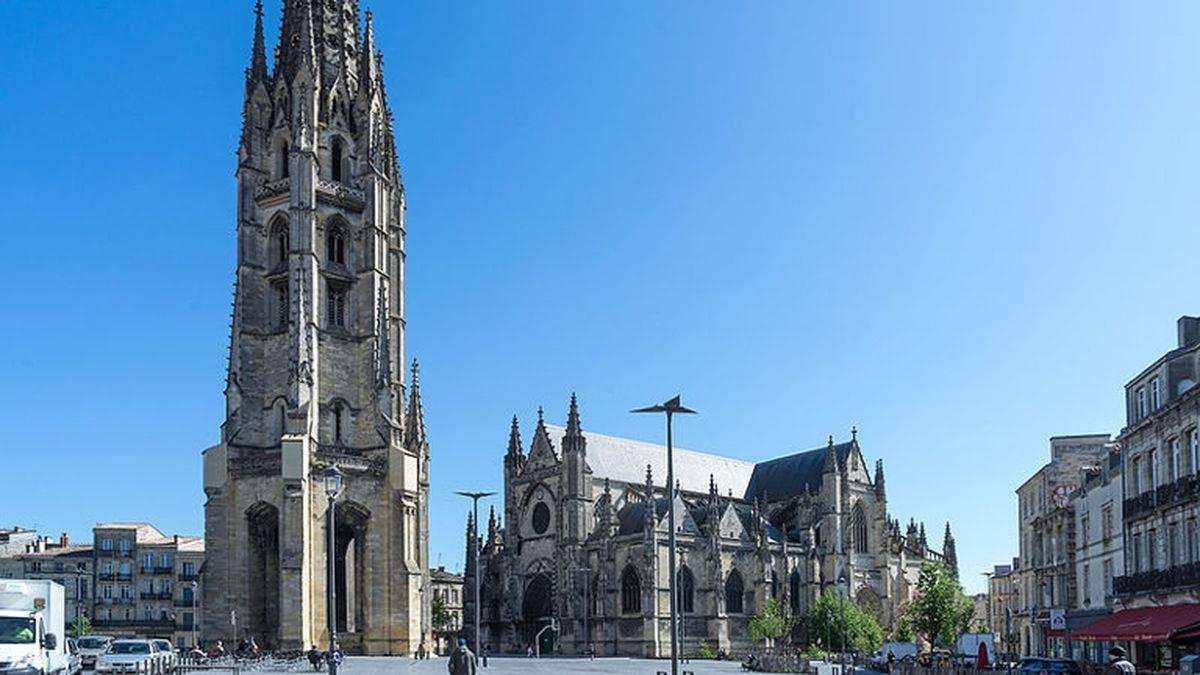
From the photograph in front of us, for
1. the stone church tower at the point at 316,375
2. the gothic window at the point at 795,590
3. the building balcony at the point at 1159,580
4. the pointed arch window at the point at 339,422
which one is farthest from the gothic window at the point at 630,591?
the building balcony at the point at 1159,580

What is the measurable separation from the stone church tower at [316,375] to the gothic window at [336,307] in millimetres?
73

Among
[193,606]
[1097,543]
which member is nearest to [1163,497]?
[1097,543]

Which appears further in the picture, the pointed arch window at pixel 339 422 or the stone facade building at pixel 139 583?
the stone facade building at pixel 139 583

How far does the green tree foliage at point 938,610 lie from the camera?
231ft

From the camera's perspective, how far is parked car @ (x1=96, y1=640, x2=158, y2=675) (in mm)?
29531

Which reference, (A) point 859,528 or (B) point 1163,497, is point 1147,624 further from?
(A) point 859,528

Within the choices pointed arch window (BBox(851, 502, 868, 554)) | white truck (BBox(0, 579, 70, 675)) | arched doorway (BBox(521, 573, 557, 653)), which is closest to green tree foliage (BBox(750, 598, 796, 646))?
pointed arch window (BBox(851, 502, 868, 554))

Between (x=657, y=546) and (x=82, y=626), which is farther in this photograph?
(x=82, y=626)

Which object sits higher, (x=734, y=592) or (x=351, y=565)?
(x=351, y=565)

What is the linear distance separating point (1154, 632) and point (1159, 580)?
13.6ft

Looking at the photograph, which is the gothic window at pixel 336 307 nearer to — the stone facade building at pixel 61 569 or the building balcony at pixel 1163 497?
the building balcony at pixel 1163 497

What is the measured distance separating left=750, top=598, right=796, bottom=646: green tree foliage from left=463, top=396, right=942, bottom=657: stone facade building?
1.42 meters

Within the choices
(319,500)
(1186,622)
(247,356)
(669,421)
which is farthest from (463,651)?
(247,356)

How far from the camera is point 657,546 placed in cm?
7094
